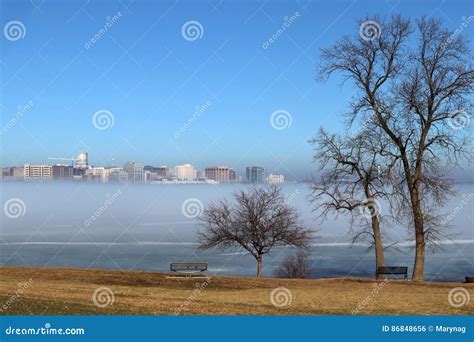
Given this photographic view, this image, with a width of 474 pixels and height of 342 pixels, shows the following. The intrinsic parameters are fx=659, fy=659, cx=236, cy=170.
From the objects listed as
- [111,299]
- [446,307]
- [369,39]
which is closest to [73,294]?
[111,299]

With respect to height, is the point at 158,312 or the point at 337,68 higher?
the point at 337,68

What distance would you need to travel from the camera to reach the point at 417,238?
1209 inches

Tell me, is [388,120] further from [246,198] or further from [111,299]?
[111,299]

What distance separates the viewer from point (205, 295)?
22859 mm

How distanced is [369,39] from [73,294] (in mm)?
17875

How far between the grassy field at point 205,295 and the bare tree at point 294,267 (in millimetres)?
21667
